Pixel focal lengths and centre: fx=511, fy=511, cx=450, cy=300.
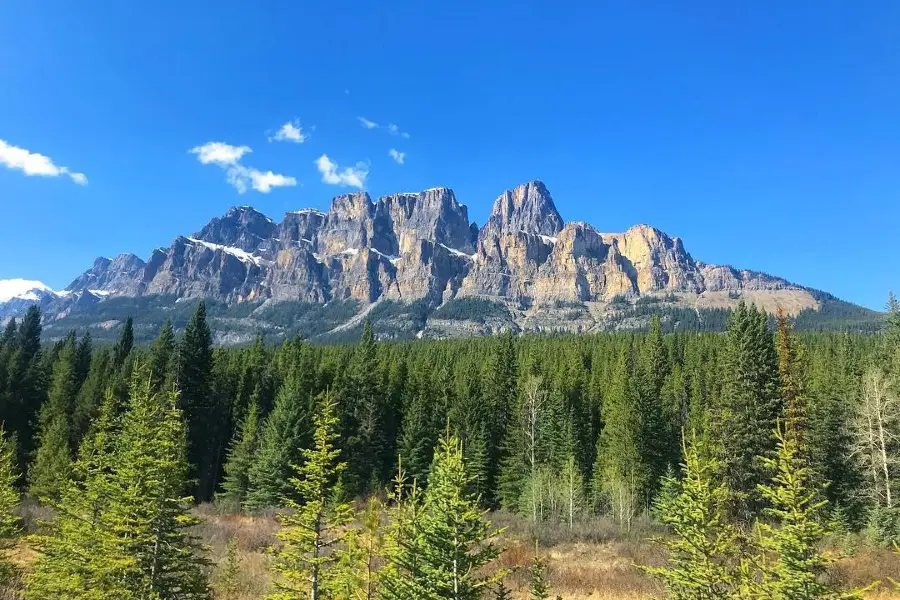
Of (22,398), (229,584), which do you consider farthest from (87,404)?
(229,584)

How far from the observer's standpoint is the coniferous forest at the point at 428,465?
1097 cm

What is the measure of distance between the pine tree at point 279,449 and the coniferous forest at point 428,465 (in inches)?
9.7

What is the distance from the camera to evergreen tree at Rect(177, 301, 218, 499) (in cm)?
4838

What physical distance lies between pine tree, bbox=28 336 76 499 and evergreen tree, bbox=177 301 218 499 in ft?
31.1

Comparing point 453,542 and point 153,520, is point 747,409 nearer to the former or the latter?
point 453,542

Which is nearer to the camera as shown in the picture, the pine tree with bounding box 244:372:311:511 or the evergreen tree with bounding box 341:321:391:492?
the pine tree with bounding box 244:372:311:511

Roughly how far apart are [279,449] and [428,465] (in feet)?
49.1

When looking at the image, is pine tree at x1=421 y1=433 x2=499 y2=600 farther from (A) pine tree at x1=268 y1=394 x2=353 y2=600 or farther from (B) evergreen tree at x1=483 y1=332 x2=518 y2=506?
(B) evergreen tree at x1=483 y1=332 x2=518 y2=506

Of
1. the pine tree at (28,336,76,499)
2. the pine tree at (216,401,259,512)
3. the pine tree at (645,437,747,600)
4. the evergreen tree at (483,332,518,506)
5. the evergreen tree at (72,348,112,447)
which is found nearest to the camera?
the pine tree at (645,437,747,600)

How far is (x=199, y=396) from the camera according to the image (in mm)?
50062

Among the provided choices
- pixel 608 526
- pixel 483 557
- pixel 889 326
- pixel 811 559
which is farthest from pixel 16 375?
pixel 889 326

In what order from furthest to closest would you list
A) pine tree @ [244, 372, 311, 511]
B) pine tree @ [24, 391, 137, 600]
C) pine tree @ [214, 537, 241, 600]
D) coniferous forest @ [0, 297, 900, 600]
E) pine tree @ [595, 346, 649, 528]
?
pine tree @ [595, 346, 649, 528] < pine tree @ [244, 372, 311, 511] < pine tree @ [214, 537, 241, 600] < coniferous forest @ [0, 297, 900, 600] < pine tree @ [24, 391, 137, 600]

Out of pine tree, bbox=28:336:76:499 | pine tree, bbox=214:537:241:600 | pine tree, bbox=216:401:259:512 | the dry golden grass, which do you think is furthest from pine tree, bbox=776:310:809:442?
pine tree, bbox=216:401:259:512

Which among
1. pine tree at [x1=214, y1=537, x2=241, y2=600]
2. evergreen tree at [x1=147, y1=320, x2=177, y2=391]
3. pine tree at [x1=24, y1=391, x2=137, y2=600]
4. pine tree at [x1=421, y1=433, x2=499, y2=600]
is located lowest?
pine tree at [x1=214, y1=537, x2=241, y2=600]
